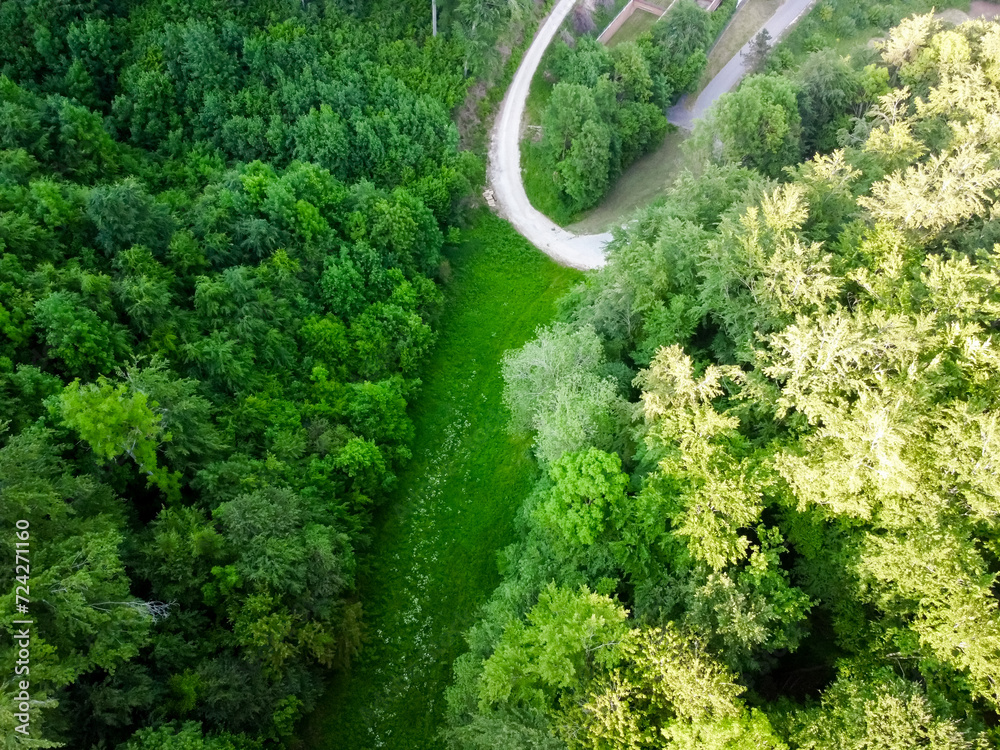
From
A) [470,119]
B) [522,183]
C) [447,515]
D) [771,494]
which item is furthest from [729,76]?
[447,515]

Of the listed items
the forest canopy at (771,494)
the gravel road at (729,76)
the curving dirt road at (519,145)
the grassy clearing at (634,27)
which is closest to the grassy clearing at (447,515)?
the curving dirt road at (519,145)

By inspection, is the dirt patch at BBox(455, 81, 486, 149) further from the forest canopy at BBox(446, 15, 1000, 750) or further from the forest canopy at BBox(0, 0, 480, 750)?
the forest canopy at BBox(446, 15, 1000, 750)

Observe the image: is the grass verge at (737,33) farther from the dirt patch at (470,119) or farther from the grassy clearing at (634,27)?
the dirt patch at (470,119)

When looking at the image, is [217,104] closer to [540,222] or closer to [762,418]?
[540,222]

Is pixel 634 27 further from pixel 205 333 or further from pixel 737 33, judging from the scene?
pixel 205 333

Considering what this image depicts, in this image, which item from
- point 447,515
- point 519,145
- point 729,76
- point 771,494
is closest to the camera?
point 771,494

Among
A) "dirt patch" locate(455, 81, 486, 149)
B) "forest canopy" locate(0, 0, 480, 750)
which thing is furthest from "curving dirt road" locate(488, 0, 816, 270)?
"forest canopy" locate(0, 0, 480, 750)
